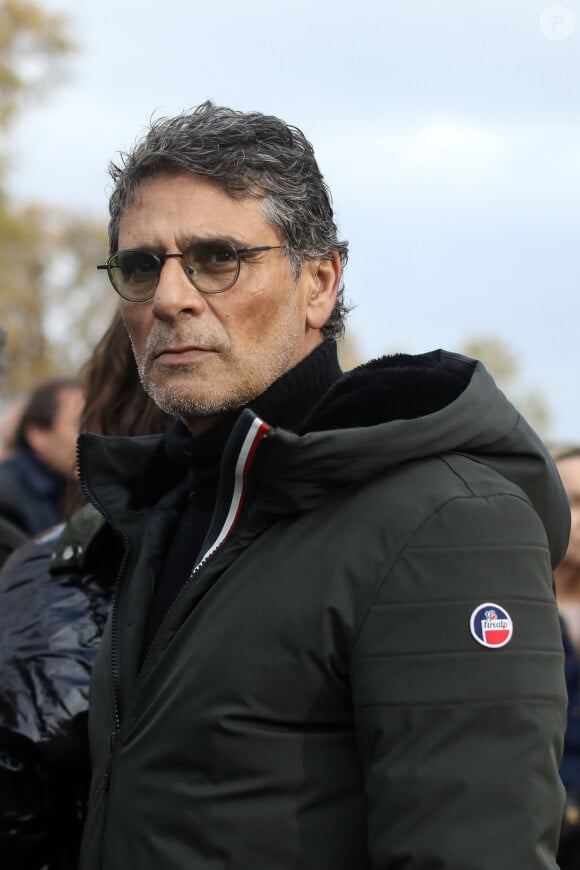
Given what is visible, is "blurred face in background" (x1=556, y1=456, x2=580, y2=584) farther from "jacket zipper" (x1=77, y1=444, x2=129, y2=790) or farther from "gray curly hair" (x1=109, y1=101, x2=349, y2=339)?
"jacket zipper" (x1=77, y1=444, x2=129, y2=790)

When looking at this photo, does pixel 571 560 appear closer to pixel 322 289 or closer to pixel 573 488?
pixel 573 488

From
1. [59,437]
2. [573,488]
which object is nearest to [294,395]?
[573,488]

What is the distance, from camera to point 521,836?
1.65 metres

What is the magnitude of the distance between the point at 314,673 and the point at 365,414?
47 cm

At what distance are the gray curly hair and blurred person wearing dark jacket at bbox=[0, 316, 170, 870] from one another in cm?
77

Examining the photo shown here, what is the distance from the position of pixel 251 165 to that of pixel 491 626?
1051 mm

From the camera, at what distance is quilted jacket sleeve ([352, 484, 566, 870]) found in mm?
1656

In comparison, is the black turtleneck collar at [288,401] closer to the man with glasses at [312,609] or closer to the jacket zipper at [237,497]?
the man with glasses at [312,609]

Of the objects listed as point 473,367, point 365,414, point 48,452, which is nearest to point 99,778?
point 365,414

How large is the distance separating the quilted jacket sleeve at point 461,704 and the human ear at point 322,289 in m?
0.75

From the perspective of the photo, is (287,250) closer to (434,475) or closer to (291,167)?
(291,167)

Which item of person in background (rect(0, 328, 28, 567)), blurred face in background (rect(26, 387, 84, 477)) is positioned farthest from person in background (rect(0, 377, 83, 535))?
person in background (rect(0, 328, 28, 567))

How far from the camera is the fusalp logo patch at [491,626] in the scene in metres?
1.71

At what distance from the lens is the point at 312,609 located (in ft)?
5.94
